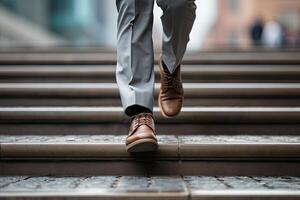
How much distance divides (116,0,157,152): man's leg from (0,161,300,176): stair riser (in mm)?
172

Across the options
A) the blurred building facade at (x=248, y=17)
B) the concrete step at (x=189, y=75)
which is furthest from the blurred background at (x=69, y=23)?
the concrete step at (x=189, y=75)

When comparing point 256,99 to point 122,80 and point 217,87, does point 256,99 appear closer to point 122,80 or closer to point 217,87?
point 217,87

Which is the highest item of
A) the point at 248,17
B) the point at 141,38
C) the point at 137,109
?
the point at 248,17

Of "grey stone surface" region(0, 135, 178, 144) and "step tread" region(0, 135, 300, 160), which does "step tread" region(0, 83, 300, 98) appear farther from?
"step tread" region(0, 135, 300, 160)

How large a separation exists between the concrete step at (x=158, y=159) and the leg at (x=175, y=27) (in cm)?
47

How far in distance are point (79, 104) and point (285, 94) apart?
1494 millimetres

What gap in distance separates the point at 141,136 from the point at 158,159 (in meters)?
0.25

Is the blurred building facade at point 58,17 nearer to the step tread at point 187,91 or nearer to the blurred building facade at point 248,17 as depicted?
the blurred building facade at point 248,17

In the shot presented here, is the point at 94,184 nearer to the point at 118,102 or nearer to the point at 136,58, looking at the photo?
the point at 136,58

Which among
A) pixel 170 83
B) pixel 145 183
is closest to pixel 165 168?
pixel 145 183

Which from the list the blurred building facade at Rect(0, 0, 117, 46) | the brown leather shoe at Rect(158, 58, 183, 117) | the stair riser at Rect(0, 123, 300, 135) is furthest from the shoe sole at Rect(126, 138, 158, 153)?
the blurred building facade at Rect(0, 0, 117, 46)

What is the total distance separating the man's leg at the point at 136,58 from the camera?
2484 millimetres

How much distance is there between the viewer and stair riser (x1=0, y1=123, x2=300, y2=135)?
3.09 m

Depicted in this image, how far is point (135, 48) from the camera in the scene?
2.55 metres
